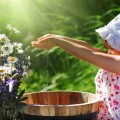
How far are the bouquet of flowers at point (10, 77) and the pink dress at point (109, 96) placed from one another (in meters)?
0.55

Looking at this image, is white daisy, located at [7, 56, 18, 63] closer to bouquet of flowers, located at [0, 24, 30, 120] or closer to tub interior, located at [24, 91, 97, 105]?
bouquet of flowers, located at [0, 24, 30, 120]

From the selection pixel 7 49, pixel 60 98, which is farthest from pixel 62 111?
pixel 60 98

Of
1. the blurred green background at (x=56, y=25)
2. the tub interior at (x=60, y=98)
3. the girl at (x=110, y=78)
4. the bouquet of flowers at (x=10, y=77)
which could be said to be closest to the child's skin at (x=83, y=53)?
the girl at (x=110, y=78)

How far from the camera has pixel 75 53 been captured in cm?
254

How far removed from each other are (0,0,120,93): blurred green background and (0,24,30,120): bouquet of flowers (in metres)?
1.99

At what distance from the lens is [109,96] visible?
9.09 feet

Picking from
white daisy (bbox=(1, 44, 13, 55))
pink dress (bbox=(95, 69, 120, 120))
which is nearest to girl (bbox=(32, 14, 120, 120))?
pink dress (bbox=(95, 69, 120, 120))

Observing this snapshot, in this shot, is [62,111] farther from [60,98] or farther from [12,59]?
[60,98]

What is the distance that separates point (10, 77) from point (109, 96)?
66 cm

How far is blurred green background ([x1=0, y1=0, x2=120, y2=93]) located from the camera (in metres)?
4.69

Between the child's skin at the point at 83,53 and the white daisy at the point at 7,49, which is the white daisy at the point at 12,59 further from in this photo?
the child's skin at the point at 83,53

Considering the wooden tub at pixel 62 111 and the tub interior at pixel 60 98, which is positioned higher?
the tub interior at pixel 60 98

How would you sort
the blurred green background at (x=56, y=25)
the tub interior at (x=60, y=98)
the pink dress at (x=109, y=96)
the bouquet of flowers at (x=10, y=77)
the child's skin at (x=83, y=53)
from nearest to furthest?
the bouquet of flowers at (x=10, y=77)
the child's skin at (x=83, y=53)
the pink dress at (x=109, y=96)
the tub interior at (x=60, y=98)
the blurred green background at (x=56, y=25)

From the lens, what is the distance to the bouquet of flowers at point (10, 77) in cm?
237
